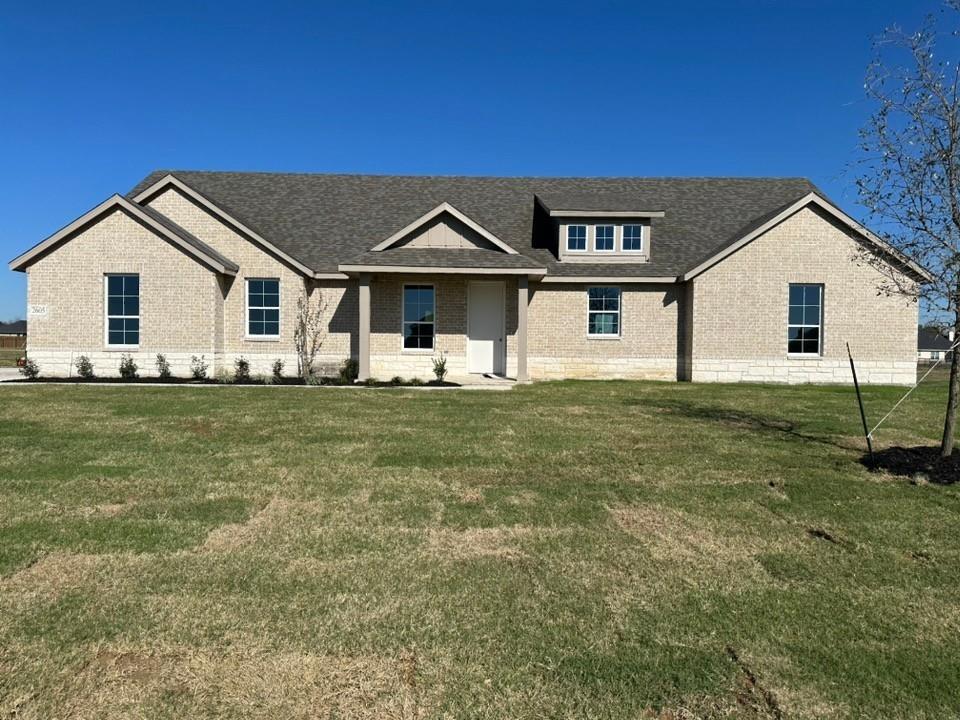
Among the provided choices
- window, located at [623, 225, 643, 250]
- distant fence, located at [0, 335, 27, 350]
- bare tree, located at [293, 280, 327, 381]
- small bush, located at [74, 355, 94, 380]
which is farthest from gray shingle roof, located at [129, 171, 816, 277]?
distant fence, located at [0, 335, 27, 350]

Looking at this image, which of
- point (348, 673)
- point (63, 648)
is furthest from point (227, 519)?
point (348, 673)

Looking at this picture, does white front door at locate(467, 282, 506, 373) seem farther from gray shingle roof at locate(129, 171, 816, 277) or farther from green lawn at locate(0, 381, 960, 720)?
green lawn at locate(0, 381, 960, 720)

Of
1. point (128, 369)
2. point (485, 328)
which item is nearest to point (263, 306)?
point (128, 369)

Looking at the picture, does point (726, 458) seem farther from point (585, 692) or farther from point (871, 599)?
point (585, 692)

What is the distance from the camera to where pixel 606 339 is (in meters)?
20.4

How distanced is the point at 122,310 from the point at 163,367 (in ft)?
6.90

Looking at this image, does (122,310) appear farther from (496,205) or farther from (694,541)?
(694,541)

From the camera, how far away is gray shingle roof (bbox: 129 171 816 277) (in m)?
20.8

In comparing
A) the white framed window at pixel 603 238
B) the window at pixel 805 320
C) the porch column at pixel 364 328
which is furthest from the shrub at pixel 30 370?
the window at pixel 805 320

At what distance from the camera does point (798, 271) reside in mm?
19312

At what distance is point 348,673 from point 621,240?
63.3 ft

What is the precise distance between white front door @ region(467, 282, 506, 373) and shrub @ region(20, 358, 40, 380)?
12389 mm

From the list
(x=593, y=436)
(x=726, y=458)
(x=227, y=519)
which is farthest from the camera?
(x=593, y=436)

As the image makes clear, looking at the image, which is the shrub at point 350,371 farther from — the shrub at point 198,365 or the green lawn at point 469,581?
the green lawn at point 469,581
